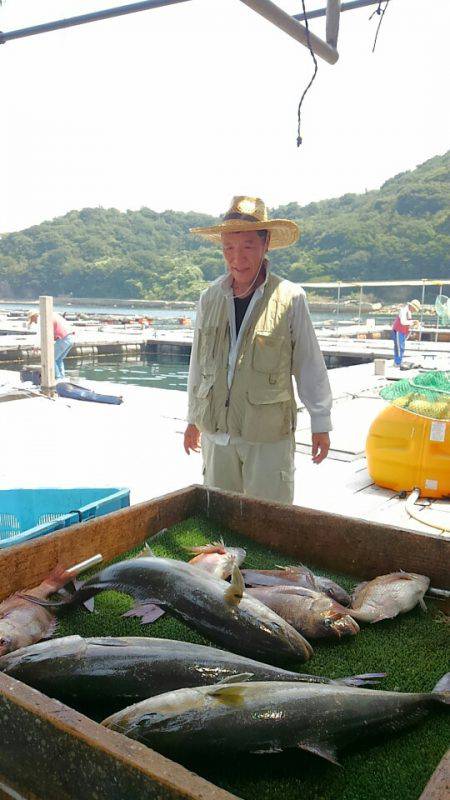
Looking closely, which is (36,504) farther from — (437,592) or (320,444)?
(437,592)

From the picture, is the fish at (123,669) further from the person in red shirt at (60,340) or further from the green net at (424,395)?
the person in red shirt at (60,340)

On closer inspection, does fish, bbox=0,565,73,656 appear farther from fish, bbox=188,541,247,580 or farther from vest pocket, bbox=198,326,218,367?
vest pocket, bbox=198,326,218,367

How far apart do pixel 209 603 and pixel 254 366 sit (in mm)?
1731

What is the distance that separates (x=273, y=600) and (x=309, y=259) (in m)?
82.5

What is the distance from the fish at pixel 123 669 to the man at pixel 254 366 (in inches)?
74.3

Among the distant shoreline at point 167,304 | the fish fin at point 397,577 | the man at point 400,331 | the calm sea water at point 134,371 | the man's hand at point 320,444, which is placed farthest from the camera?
the distant shoreline at point 167,304

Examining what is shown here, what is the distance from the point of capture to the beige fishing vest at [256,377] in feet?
11.5

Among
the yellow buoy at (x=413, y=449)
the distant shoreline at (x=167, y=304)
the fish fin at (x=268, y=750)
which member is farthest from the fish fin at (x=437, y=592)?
the distant shoreline at (x=167, y=304)

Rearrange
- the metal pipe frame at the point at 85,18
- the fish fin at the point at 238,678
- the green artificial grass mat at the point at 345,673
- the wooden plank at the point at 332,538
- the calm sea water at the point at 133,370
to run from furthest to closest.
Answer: the calm sea water at the point at 133,370
the metal pipe frame at the point at 85,18
the wooden plank at the point at 332,538
the fish fin at the point at 238,678
the green artificial grass mat at the point at 345,673

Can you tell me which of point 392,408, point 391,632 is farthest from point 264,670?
point 392,408

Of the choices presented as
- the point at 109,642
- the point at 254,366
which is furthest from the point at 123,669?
the point at 254,366

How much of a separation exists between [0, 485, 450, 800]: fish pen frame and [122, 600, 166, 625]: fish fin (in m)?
0.45

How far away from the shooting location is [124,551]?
108 inches

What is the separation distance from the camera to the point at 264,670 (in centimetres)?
171
